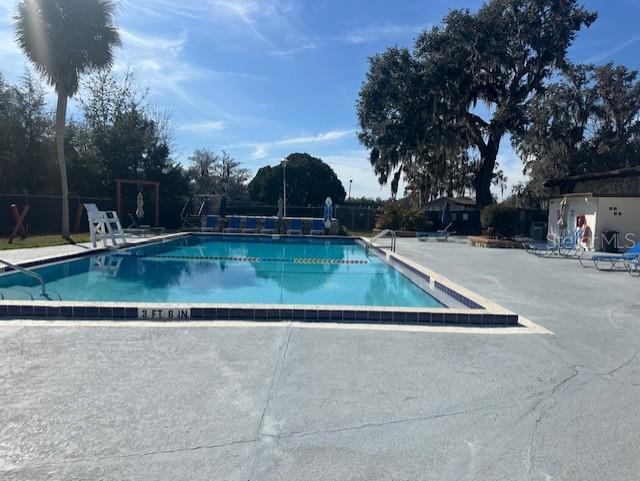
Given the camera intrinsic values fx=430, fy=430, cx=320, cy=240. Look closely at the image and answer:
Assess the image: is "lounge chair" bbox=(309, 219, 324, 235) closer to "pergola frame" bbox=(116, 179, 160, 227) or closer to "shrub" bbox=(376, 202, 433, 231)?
"shrub" bbox=(376, 202, 433, 231)

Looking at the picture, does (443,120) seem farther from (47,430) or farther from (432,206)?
(47,430)

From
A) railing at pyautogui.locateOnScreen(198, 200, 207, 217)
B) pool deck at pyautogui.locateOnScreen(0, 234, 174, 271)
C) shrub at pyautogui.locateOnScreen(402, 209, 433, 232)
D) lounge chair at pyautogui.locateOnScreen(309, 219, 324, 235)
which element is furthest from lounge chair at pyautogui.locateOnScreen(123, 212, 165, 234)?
shrub at pyautogui.locateOnScreen(402, 209, 433, 232)

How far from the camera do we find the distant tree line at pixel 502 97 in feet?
67.6

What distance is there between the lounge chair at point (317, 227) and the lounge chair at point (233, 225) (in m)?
3.54

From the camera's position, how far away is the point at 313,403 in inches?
110

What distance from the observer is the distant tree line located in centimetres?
2059

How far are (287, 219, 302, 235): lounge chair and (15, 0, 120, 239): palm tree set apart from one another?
9374 millimetres

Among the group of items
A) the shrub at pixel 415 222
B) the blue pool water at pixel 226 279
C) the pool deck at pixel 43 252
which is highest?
the shrub at pixel 415 222

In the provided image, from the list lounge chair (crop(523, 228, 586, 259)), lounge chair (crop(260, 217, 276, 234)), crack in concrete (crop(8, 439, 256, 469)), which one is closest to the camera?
crack in concrete (crop(8, 439, 256, 469))

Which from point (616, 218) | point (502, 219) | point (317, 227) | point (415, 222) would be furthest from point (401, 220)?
point (616, 218)

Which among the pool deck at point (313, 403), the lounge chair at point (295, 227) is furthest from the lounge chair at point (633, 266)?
the lounge chair at point (295, 227)

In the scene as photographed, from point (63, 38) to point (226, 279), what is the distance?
10806 millimetres

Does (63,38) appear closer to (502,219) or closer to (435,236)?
(435,236)

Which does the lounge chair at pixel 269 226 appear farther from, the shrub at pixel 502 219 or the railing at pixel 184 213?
the shrub at pixel 502 219
